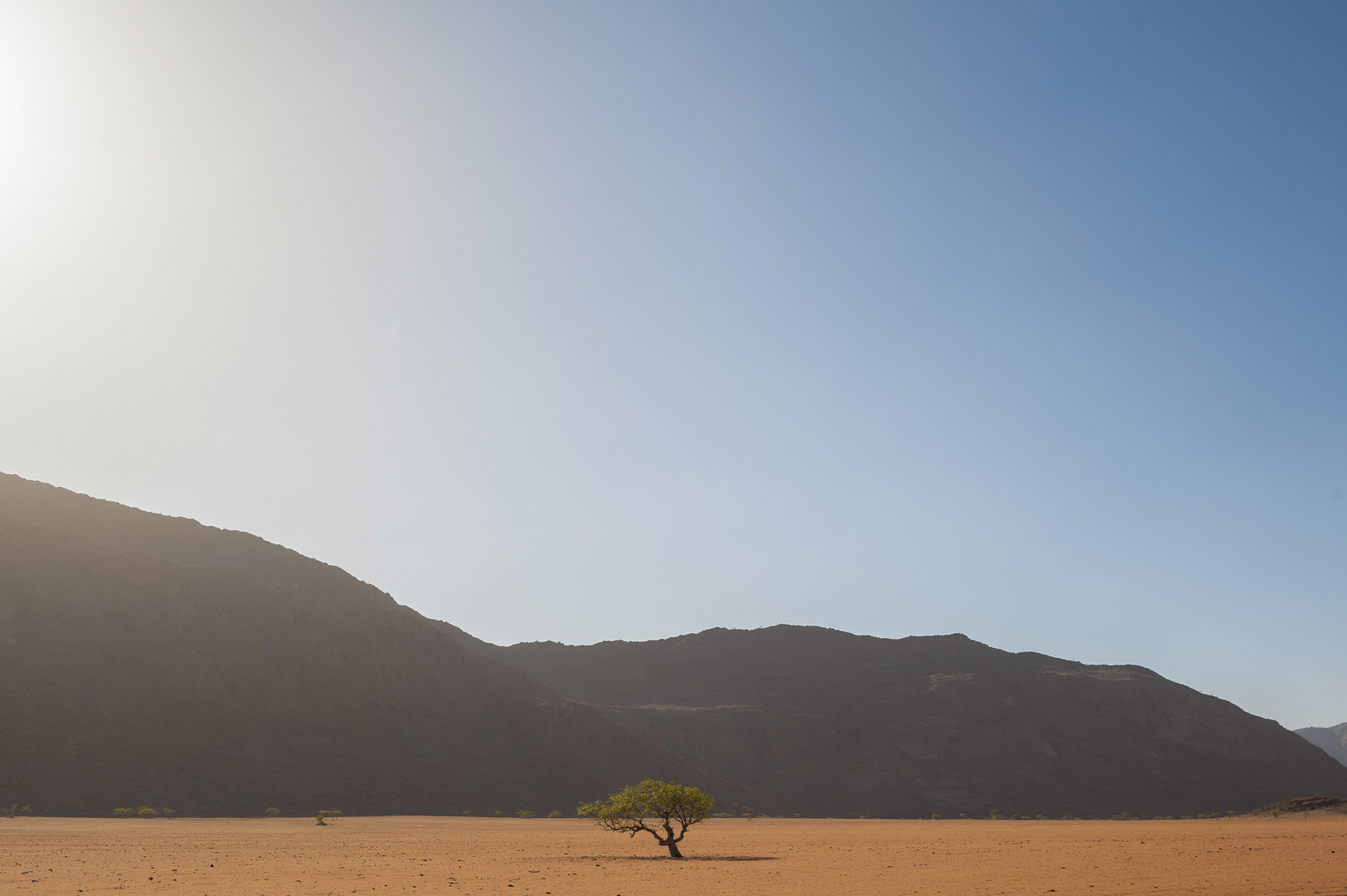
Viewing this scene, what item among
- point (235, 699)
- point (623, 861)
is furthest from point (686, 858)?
point (235, 699)

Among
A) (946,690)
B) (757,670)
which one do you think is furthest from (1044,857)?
(757,670)

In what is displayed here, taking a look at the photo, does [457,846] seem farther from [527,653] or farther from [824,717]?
[527,653]

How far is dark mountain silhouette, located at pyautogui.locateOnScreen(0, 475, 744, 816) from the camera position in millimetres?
52469

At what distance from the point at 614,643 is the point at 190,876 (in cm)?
11430

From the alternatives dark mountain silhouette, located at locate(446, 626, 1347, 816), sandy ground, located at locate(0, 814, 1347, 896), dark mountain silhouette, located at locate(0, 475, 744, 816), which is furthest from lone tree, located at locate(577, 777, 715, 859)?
dark mountain silhouette, located at locate(446, 626, 1347, 816)

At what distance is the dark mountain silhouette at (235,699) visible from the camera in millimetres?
52469

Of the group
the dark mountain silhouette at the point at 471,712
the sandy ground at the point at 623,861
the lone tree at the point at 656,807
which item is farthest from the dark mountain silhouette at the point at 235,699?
the lone tree at the point at 656,807

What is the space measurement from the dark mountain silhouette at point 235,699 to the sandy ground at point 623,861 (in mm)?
13592

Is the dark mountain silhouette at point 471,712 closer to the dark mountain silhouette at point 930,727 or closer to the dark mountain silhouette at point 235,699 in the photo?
the dark mountain silhouette at point 235,699

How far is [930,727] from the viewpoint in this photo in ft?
339

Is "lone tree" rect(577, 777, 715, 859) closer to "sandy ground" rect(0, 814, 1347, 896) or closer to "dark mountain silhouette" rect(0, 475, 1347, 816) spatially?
"sandy ground" rect(0, 814, 1347, 896)

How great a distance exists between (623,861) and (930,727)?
85687 millimetres

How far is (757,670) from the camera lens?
410 ft

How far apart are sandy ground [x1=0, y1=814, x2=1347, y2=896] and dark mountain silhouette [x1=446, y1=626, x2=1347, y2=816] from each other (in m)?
50.3
